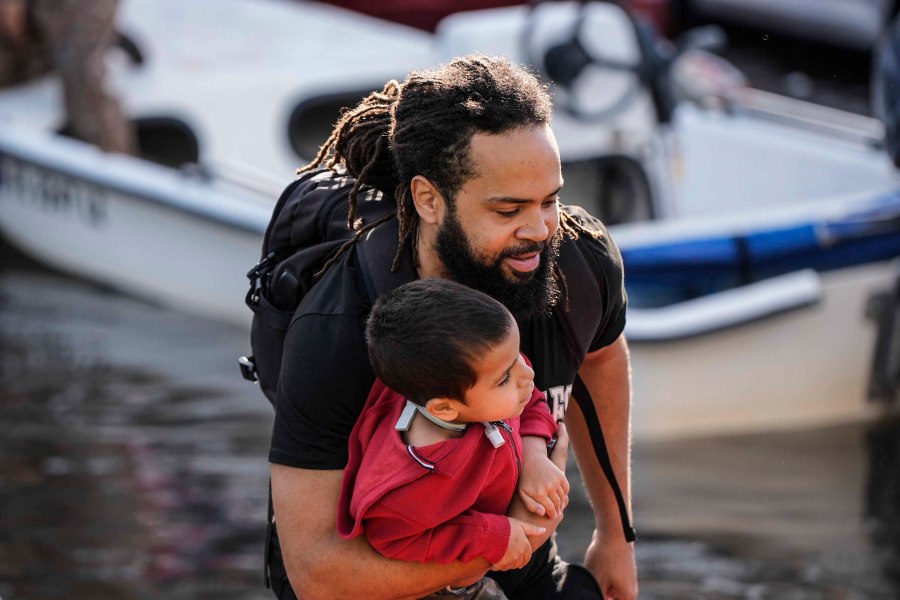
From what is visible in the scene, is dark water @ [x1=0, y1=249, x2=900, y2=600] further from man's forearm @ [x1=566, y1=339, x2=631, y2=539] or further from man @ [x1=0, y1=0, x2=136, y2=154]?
man's forearm @ [x1=566, y1=339, x2=631, y2=539]

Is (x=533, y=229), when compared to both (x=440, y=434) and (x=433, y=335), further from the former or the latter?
(x=440, y=434)

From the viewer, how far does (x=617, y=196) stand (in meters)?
6.48

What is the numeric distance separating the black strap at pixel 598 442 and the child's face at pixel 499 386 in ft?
1.40

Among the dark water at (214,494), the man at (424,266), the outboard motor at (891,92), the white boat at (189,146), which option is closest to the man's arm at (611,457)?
the man at (424,266)

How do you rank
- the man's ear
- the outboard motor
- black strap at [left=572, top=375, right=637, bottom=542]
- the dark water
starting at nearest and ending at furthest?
the man's ear, black strap at [left=572, top=375, right=637, bottom=542], the dark water, the outboard motor

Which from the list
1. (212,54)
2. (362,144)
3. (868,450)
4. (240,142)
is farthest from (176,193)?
(362,144)

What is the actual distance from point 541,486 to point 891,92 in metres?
3.36

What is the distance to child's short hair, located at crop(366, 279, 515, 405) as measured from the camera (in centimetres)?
180

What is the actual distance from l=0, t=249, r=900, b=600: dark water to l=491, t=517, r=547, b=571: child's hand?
215 centimetres

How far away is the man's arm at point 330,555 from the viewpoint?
1.87m

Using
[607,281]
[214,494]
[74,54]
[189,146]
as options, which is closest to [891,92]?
[214,494]

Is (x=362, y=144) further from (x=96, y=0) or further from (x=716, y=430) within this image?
(x=96, y=0)

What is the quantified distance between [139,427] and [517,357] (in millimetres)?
3434

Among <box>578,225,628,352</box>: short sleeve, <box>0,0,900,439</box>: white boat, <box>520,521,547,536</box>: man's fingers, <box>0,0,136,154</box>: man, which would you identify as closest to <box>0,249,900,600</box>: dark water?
<box>0,0,900,439</box>: white boat
